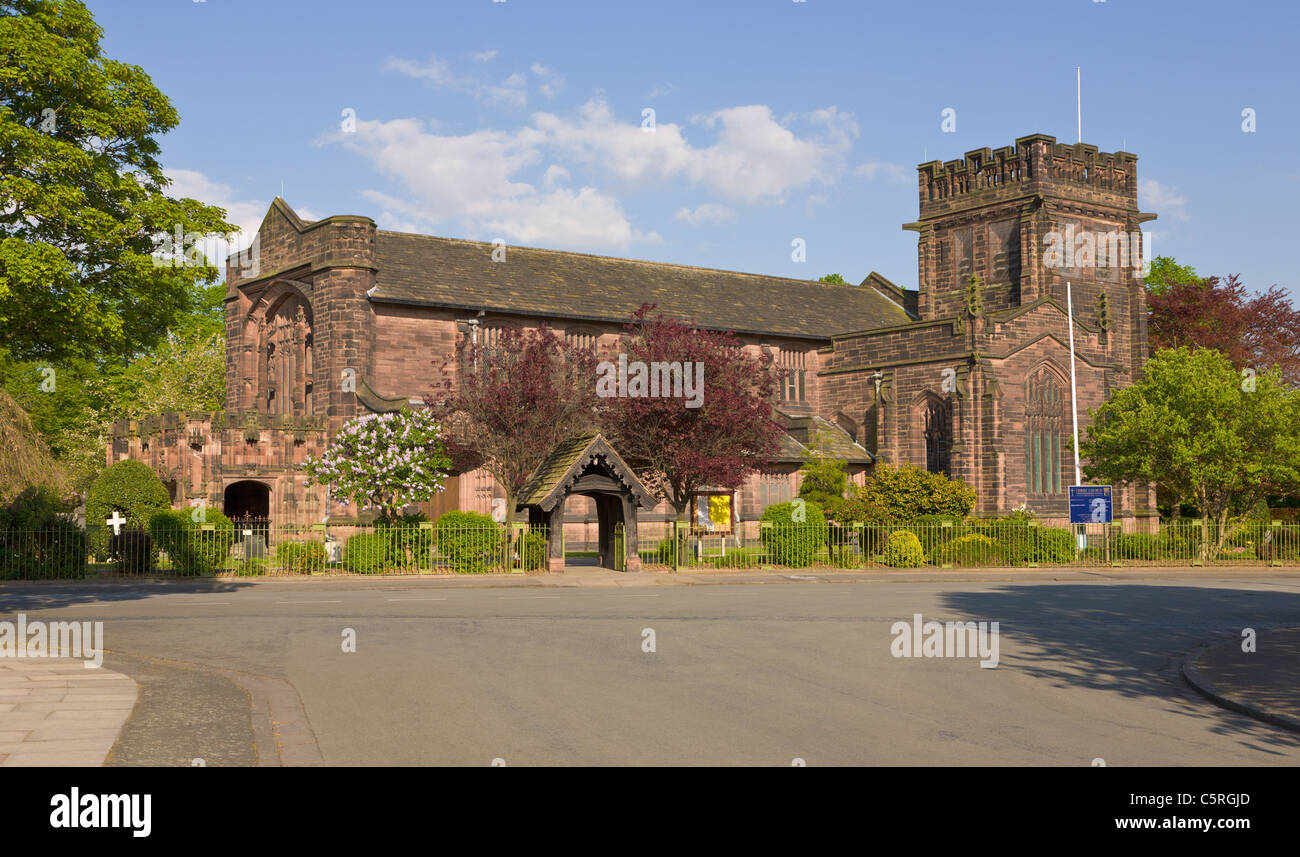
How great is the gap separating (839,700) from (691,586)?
682 inches

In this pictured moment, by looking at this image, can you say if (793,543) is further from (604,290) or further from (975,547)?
(604,290)

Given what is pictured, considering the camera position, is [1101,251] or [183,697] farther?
[1101,251]

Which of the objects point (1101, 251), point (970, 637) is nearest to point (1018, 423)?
point (1101, 251)

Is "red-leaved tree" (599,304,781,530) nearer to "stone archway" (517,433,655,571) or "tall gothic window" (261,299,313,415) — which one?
"stone archway" (517,433,655,571)

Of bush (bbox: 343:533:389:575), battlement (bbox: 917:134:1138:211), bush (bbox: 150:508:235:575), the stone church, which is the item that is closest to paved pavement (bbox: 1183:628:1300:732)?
bush (bbox: 343:533:389:575)

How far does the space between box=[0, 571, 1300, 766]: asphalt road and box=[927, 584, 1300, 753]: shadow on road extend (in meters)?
0.07

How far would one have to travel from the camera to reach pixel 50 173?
25.6 meters

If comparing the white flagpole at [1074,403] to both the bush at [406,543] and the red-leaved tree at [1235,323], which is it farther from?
the bush at [406,543]

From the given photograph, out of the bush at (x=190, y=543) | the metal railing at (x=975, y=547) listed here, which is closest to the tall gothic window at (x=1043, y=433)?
the metal railing at (x=975, y=547)

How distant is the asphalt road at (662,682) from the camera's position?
859cm

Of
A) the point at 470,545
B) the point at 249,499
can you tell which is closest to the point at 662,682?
the point at 470,545

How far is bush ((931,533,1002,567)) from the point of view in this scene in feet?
113

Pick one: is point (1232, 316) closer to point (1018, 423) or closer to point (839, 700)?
point (1018, 423)

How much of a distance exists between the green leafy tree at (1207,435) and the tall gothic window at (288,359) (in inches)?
1175
